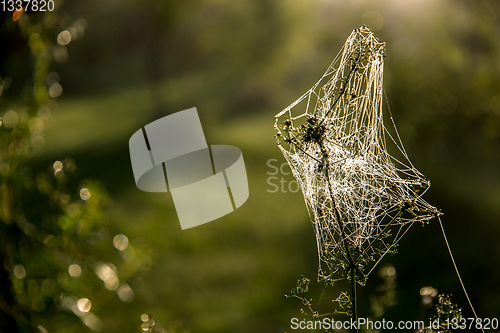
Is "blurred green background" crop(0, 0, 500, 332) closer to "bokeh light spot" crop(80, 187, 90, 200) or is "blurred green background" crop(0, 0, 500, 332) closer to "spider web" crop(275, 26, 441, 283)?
"spider web" crop(275, 26, 441, 283)

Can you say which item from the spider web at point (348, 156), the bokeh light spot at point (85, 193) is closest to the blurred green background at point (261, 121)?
the spider web at point (348, 156)

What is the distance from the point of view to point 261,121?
35.6 inches

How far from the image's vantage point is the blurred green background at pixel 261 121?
86 cm

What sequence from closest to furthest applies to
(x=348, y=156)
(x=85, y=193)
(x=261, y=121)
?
(x=85, y=193), (x=348, y=156), (x=261, y=121)

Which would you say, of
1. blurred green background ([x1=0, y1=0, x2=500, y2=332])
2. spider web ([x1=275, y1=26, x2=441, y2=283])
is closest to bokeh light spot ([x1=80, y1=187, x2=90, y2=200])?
spider web ([x1=275, y1=26, x2=441, y2=283])

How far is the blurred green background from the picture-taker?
0.86m

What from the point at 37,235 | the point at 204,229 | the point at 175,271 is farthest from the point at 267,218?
the point at 37,235

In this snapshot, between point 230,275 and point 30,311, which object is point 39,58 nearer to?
point 30,311

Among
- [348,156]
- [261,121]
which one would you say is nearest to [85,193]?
[348,156]

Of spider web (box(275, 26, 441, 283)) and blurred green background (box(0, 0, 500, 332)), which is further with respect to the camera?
blurred green background (box(0, 0, 500, 332))

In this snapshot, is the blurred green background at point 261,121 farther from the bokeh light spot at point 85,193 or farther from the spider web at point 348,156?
the bokeh light spot at point 85,193

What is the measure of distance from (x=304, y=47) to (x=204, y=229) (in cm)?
56

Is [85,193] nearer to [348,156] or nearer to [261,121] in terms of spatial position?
[348,156]

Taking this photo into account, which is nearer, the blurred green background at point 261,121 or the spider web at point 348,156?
the spider web at point 348,156
